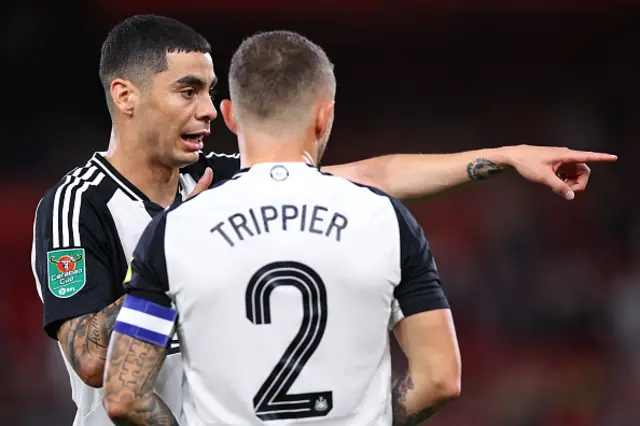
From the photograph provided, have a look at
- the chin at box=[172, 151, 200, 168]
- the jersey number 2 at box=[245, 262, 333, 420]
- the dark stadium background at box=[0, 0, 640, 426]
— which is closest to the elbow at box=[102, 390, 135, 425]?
the jersey number 2 at box=[245, 262, 333, 420]

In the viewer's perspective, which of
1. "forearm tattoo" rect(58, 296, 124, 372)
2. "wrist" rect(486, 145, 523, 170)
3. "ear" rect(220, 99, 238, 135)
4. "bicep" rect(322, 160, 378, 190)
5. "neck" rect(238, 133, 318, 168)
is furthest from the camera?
"bicep" rect(322, 160, 378, 190)

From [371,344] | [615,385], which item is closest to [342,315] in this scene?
[371,344]

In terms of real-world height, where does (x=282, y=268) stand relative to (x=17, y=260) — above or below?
above

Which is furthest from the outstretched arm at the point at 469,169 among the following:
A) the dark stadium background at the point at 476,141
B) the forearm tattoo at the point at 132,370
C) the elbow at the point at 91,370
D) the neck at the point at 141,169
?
the dark stadium background at the point at 476,141

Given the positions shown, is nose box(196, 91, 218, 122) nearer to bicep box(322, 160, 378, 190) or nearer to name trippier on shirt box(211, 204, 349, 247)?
bicep box(322, 160, 378, 190)

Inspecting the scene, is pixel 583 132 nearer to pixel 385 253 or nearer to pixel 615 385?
pixel 615 385

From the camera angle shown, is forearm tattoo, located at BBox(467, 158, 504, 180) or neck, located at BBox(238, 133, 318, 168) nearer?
neck, located at BBox(238, 133, 318, 168)

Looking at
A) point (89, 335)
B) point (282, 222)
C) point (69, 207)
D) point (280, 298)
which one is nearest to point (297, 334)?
point (280, 298)

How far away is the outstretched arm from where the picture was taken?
2.94 m

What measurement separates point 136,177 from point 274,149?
1.06 m

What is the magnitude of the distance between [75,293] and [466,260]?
6135 millimetres

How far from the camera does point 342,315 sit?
2.23m

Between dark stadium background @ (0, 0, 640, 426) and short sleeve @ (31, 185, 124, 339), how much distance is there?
508 cm

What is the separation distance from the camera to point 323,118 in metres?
2.34
